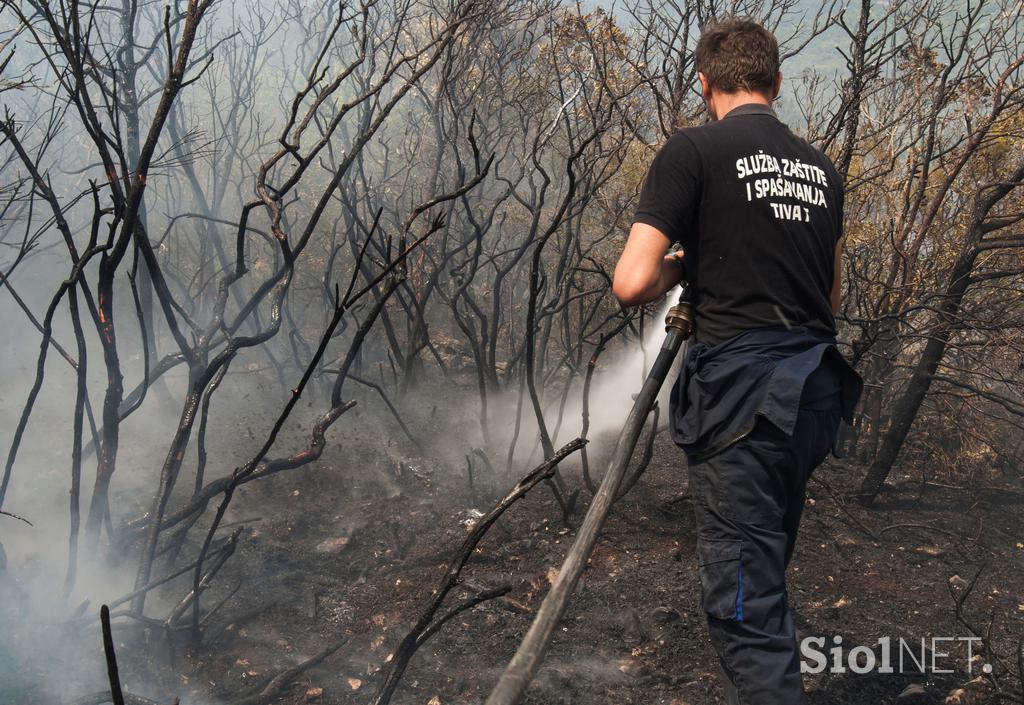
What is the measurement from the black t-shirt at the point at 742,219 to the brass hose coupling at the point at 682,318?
0.07 metres

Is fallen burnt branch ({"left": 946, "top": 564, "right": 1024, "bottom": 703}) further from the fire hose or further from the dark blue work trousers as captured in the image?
the fire hose

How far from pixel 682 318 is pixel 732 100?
622mm

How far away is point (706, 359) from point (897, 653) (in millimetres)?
1767

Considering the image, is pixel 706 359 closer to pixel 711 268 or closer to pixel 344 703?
pixel 711 268

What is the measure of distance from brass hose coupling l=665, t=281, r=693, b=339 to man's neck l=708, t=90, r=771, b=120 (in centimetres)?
50

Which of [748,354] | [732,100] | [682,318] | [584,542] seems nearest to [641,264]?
[682,318]

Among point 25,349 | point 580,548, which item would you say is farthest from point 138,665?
point 25,349

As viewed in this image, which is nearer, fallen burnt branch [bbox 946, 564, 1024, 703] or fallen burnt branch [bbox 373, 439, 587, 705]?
fallen burnt branch [bbox 373, 439, 587, 705]

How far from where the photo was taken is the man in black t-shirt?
1770mm

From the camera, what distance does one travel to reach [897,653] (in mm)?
2857

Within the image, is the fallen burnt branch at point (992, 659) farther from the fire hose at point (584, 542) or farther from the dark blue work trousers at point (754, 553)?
the fire hose at point (584, 542)

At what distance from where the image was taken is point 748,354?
1828 mm

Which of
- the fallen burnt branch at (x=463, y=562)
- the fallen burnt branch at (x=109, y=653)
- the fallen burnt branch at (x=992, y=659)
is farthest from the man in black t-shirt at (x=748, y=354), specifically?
the fallen burnt branch at (x=109, y=653)

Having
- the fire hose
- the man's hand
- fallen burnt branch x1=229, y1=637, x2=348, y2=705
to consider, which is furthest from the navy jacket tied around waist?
fallen burnt branch x1=229, y1=637, x2=348, y2=705
